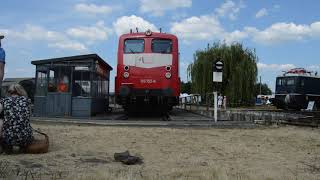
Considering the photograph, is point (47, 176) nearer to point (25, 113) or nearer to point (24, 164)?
point (24, 164)

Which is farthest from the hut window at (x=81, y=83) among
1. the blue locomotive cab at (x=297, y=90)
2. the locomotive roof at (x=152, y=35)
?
the blue locomotive cab at (x=297, y=90)

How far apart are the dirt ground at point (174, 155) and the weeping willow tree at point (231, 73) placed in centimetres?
3216

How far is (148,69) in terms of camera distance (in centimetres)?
2006

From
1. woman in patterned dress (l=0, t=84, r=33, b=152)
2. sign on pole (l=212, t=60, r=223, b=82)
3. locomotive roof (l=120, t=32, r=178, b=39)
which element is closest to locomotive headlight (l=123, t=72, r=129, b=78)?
locomotive roof (l=120, t=32, r=178, b=39)

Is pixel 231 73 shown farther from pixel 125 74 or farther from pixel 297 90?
pixel 125 74

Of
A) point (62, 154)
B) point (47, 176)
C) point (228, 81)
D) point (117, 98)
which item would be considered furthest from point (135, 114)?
point (228, 81)

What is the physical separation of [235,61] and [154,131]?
35.5 meters

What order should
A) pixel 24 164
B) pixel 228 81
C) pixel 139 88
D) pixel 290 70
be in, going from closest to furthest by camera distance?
pixel 24 164
pixel 139 88
pixel 290 70
pixel 228 81

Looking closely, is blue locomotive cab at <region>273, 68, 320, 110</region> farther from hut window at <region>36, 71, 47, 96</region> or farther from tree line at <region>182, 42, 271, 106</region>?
hut window at <region>36, 71, 47, 96</region>

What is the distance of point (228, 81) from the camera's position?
47312 mm

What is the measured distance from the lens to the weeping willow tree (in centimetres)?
4634

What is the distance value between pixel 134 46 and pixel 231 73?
27.9m

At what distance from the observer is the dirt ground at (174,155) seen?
24.2 ft

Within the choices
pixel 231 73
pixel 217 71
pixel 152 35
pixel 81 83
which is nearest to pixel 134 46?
pixel 152 35
